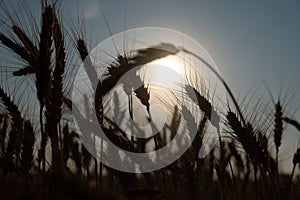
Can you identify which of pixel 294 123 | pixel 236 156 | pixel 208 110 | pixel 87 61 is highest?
pixel 87 61

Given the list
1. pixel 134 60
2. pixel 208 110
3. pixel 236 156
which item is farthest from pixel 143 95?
pixel 236 156

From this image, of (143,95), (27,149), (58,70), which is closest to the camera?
(58,70)

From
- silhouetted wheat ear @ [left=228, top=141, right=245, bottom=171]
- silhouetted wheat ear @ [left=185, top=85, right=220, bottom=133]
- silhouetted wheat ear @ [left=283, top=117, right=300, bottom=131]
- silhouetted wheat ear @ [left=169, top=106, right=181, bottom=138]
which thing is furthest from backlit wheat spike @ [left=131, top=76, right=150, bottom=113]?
silhouetted wheat ear @ [left=283, top=117, right=300, bottom=131]

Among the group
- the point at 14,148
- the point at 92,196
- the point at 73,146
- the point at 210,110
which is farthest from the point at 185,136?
the point at 92,196

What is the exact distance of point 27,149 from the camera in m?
3.38

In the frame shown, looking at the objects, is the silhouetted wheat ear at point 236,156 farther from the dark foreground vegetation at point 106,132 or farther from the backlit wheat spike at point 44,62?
A: the backlit wheat spike at point 44,62

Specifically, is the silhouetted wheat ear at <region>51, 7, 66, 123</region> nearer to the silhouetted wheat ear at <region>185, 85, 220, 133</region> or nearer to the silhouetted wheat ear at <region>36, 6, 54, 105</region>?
the silhouetted wheat ear at <region>36, 6, 54, 105</region>

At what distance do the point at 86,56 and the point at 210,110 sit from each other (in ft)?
3.77

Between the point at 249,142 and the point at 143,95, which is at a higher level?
the point at 143,95

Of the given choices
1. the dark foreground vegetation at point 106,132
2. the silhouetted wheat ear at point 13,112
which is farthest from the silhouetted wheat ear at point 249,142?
the silhouetted wheat ear at point 13,112

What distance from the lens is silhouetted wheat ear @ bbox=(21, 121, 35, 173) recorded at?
3309mm

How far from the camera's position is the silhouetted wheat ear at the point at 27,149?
10.9 ft

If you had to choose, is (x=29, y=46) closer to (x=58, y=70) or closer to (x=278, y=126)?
(x=58, y=70)

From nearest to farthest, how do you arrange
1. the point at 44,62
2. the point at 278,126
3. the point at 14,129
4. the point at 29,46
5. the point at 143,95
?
the point at 44,62
the point at 29,46
the point at 14,129
the point at 278,126
the point at 143,95
